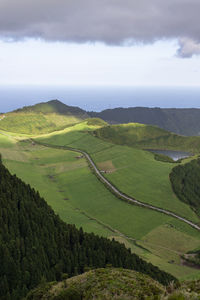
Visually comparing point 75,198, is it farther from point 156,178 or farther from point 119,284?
point 119,284

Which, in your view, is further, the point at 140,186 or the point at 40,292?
the point at 140,186

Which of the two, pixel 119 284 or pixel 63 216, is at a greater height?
pixel 119 284

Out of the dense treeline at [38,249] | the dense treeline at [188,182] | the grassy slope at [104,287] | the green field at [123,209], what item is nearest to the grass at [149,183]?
the green field at [123,209]

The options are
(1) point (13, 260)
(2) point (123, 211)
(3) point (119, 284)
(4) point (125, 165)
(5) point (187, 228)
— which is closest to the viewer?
(3) point (119, 284)

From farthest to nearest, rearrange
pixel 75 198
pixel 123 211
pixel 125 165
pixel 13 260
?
1. pixel 125 165
2. pixel 75 198
3. pixel 123 211
4. pixel 13 260

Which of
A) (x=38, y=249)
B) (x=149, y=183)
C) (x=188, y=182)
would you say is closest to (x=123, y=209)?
(x=149, y=183)

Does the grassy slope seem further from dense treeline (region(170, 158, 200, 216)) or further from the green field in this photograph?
dense treeline (region(170, 158, 200, 216))

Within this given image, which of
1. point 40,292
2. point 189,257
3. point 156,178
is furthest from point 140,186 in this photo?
point 40,292
